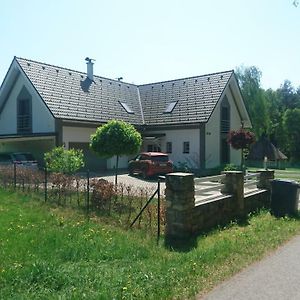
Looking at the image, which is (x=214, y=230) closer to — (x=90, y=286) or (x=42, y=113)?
(x=90, y=286)

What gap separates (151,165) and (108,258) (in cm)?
1518

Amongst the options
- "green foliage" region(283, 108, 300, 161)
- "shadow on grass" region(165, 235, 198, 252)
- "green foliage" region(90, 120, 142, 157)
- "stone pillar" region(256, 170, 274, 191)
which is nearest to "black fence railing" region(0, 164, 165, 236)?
"shadow on grass" region(165, 235, 198, 252)

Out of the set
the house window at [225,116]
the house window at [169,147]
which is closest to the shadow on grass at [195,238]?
the house window at [169,147]

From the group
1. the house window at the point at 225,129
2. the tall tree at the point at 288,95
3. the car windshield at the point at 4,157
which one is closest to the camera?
the car windshield at the point at 4,157

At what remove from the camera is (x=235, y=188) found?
34.6 feet

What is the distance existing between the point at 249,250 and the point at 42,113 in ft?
65.3

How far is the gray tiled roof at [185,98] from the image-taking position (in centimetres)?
2769

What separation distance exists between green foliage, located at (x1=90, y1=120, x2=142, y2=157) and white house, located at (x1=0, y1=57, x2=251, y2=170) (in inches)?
324

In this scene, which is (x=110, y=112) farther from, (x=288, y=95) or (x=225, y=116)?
(x=288, y=95)

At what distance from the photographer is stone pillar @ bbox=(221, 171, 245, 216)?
1052cm

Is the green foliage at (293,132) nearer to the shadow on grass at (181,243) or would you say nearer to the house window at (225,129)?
the house window at (225,129)

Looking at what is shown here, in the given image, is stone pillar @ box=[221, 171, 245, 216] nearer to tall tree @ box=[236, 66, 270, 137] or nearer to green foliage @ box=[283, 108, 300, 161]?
tall tree @ box=[236, 66, 270, 137]

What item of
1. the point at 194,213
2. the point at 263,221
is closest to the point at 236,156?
the point at 263,221

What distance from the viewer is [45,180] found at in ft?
39.8
